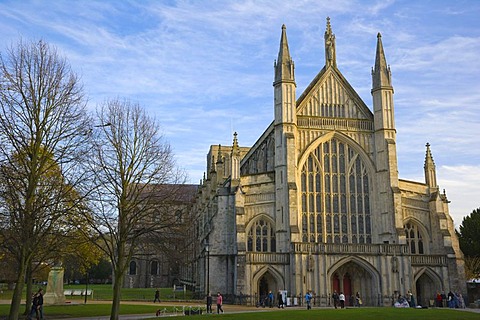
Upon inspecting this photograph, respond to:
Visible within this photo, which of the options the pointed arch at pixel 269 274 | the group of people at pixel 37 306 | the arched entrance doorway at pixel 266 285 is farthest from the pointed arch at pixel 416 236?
the group of people at pixel 37 306

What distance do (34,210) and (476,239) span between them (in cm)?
5019

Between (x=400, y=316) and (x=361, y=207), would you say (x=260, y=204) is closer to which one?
(x=361, y=207)

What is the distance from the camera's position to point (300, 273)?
40.5 meters

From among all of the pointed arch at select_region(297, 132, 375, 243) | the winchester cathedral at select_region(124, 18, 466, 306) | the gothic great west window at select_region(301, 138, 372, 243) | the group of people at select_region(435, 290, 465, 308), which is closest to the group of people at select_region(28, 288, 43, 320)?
the winchester cathedral at select_region(124, 18, 466, 306)

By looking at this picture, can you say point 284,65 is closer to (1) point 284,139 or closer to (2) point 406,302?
(1) point 284,139

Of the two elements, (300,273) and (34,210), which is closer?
(34,210)

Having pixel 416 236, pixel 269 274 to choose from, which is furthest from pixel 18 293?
pixel 416 236

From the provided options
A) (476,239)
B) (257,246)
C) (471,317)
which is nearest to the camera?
(471,317)

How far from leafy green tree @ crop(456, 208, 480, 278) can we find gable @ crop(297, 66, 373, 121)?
19078mm

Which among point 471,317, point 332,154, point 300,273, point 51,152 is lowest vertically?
point 471,317

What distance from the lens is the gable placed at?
47344mm

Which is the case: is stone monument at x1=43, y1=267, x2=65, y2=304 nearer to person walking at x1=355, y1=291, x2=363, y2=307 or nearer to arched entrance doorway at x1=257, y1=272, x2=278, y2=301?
arched entrance doorway at x1=257, y1=272, x2=278, y2=301

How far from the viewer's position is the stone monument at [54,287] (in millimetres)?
36562

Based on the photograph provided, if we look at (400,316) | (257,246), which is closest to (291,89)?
(257,246)
